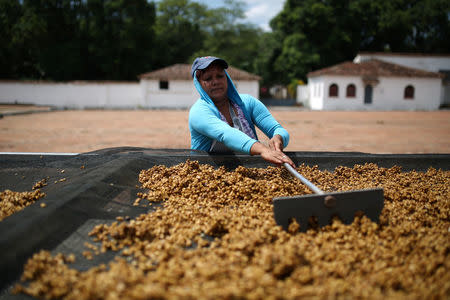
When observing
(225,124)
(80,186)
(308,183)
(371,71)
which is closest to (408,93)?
(371,71)

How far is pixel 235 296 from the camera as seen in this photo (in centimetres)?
106

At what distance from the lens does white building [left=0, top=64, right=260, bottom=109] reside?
25.0m

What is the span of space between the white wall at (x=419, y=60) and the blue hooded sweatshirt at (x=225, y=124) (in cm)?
2746

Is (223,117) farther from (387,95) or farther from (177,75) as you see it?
(387,95)

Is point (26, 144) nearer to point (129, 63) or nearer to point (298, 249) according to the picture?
point (298, 249)

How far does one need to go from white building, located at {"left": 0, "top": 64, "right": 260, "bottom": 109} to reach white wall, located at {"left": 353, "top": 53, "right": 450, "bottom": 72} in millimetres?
10711

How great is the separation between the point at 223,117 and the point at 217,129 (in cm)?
31

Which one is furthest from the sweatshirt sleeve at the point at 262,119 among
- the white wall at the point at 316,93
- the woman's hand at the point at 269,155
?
the white wall at the point at 316,93

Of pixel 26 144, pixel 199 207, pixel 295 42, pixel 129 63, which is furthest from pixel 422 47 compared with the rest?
pixel 199 207

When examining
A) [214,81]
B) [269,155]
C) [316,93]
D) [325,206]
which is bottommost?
[325,206]

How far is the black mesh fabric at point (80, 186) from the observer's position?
52.9 inches

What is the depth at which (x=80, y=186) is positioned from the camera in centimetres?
183

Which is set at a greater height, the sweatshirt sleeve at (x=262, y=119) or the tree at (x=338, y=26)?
the tree at (x=338, y=26)

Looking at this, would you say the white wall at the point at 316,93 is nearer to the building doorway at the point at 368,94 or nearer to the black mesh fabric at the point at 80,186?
the building doorway at the point at 368,94
